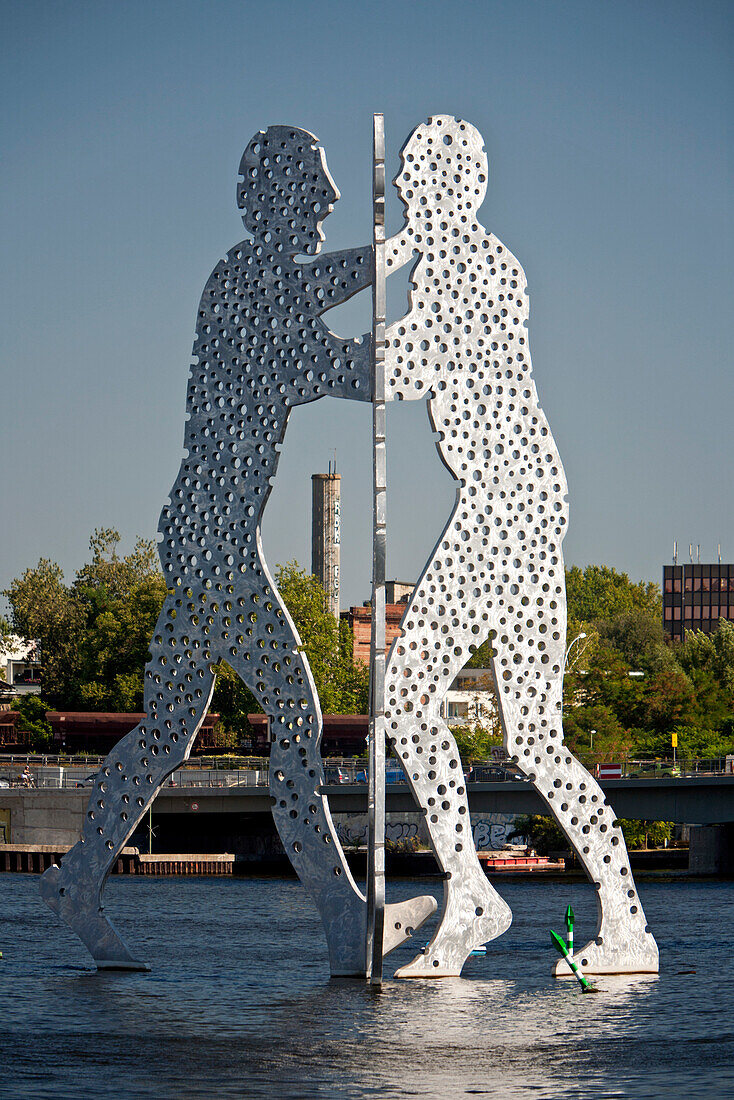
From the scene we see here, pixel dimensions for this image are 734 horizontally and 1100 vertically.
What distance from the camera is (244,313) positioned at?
79.1 ft

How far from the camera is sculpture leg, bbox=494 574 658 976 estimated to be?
2341 cm

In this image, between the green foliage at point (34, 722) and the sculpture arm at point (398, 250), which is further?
the green foliage at point (34, 722)

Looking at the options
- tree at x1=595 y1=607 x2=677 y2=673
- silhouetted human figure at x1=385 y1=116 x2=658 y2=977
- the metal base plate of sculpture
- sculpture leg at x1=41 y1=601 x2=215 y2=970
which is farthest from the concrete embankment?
tree at x1=595 y1=607 x2=677 y2=673

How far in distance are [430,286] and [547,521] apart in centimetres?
368

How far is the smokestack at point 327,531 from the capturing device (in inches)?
4213

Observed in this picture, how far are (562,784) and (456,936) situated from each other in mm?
2629

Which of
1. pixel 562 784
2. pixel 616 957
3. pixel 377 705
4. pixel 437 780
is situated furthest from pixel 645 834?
pixel 377 705

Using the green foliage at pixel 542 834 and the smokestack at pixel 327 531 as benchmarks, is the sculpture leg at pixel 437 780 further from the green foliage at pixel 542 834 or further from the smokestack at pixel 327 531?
the smokestack at pixel 327 531

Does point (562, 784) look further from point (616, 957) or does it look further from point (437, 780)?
point (616, 957)

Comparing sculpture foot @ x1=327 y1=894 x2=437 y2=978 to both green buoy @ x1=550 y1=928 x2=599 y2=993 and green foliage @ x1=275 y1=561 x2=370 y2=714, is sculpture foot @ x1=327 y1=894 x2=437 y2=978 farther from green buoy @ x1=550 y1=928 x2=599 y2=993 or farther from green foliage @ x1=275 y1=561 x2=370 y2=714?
green foliage @ x1=275 y1=561 x2=370 y2=714

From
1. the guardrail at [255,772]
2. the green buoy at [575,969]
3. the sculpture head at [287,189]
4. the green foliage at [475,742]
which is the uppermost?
the sculpture head at [287,189]

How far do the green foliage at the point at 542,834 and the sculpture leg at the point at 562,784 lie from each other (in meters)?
38.9

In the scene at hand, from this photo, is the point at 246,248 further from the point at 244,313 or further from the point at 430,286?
the point at 430,286

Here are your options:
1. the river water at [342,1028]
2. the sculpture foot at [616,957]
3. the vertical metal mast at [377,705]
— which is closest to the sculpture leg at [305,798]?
the vertical metal mast at [377,705]
